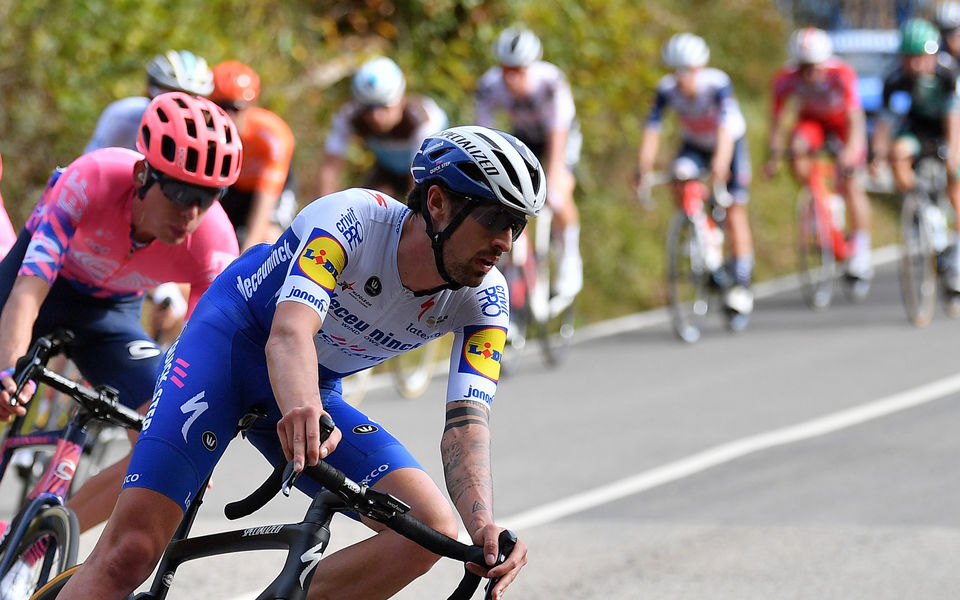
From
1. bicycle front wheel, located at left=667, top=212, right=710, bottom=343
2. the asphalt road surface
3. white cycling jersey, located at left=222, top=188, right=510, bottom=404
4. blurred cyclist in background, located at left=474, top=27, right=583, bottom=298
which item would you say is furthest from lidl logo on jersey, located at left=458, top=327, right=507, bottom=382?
bicycle front wheel, located at left=667, top=212, right=710, bottom=343

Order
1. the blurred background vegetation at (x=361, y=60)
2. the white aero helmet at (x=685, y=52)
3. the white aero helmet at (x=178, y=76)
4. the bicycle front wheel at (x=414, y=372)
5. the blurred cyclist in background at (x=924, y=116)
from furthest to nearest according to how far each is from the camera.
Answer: the blurred cyclist in background at (x=924, y=116), the white aero helmet at (x=685, y=52), the blurred background vegetation at (x=361, y=60), the bicycle front wheel at (x=414, y=372), the white aero helmet at (x=178, y=76)

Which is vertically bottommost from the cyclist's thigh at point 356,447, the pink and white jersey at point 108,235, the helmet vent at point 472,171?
the cyclist's thigh at point 356,447

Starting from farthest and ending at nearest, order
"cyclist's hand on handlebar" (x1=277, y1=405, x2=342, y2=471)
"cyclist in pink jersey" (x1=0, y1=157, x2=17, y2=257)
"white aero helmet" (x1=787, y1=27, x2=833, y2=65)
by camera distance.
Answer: "white aero helmet" (x1=787, y1=27, x2=833, y2=65)
"cyclist in pink jersey" (x1=0, y1=157, x2=17, y2=257)
"cyclist's hand on handlebar" (x1=277, y1=405, x2=342, y2=471)

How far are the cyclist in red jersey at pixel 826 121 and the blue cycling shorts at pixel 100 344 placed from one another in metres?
9.15

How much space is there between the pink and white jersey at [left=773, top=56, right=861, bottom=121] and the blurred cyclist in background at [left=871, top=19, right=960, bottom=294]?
46 centimetres

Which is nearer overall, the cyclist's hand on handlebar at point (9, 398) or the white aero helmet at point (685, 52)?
the cyclist's hand on handlebar at point (9, 398)

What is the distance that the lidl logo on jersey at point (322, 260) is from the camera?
3695 millimetres

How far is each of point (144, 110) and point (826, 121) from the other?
893cm

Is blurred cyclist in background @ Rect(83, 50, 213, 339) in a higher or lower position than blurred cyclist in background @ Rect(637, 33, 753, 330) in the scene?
lower

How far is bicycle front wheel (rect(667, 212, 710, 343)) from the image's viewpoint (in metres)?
12.3

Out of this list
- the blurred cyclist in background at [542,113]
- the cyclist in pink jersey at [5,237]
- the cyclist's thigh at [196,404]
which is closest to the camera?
the cyclist's thigh at [196,404]

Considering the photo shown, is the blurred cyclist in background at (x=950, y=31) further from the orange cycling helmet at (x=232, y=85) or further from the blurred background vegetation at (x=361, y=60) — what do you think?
the orange cycling helmet at (x=232, y=85)

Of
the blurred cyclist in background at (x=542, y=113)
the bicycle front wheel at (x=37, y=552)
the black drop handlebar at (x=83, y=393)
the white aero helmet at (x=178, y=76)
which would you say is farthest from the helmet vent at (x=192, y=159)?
the blurred cyclist in background at (x=542, y=113)

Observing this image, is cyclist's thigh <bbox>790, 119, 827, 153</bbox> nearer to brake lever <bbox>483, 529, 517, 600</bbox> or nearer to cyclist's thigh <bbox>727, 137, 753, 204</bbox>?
cyclist's thigh <bbox>727, 137, 753, 204</bbox>
